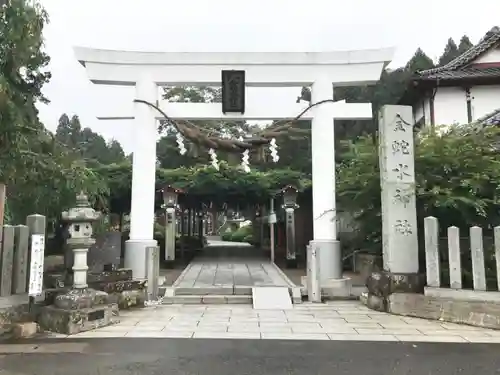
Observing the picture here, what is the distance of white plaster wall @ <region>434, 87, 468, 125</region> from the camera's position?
17109 millimetres

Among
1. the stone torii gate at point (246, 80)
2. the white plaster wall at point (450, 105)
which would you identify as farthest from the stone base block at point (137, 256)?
the white plaster wall at point (450, 105)

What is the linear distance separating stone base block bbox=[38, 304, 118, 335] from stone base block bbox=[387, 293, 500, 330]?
5.47 meters

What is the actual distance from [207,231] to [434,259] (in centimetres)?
5199

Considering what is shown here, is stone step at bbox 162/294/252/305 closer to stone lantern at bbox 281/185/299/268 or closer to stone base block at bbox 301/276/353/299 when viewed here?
stone base block at bbox 301/276/353/299

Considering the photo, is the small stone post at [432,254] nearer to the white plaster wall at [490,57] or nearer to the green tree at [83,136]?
the white plaster wall at [490,57]

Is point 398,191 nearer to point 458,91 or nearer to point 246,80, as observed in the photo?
point 246,80

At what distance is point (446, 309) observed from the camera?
7.86m

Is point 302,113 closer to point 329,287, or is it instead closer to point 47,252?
point 329,287

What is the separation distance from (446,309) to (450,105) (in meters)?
11.7

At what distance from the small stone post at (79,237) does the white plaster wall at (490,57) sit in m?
17.5

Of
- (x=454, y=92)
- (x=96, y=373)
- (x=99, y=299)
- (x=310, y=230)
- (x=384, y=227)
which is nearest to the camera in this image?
(x=96, y=373)

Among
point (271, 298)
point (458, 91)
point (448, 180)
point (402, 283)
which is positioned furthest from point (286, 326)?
point (458, 91)

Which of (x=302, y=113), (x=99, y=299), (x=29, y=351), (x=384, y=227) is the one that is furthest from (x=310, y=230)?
(x=29, y=351)

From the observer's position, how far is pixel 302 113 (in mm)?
11469
